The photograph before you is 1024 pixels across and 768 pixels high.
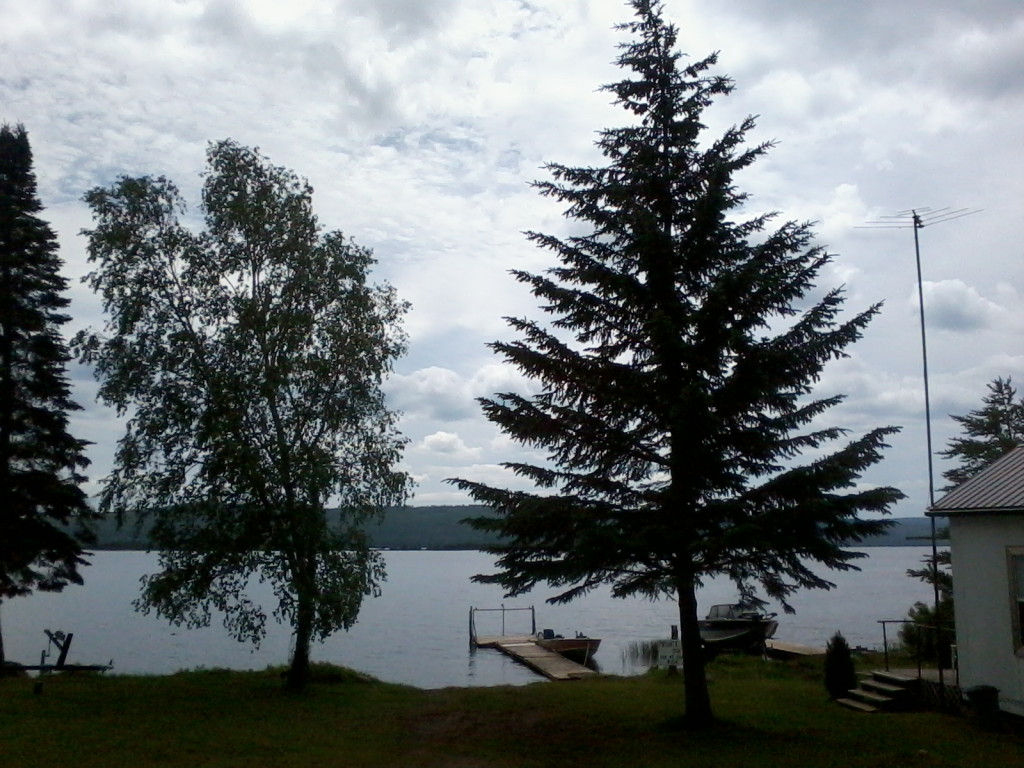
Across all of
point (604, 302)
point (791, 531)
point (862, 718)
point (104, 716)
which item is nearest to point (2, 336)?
point (104, 716)

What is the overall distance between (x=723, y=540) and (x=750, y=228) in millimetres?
5248

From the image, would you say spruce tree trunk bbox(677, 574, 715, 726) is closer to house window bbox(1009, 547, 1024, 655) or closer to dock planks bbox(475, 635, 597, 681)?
house window bbox(1009, 547, 1024, 655)

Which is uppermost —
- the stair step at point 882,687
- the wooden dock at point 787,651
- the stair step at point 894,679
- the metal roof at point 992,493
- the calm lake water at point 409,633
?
the metal roof at point 992,493

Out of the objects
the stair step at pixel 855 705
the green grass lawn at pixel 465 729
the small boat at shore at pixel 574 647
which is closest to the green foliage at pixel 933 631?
the stair step at pixel 855 705

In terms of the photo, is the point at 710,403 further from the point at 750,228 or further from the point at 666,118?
the point at 666,118

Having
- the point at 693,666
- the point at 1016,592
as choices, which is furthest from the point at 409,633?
the point at 1016,592

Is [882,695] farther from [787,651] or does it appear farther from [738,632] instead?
[738,632]

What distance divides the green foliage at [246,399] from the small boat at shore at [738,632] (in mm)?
17366

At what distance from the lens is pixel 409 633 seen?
4747cm

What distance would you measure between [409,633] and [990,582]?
119ft

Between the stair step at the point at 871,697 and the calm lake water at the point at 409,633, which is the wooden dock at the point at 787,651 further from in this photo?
the stair step at the point at 871,697

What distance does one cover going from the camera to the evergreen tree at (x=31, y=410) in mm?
22828

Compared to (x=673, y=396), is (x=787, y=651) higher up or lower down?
lower down

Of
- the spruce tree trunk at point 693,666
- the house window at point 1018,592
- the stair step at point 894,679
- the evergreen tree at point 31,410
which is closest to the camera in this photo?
the house window at point 1018,592
